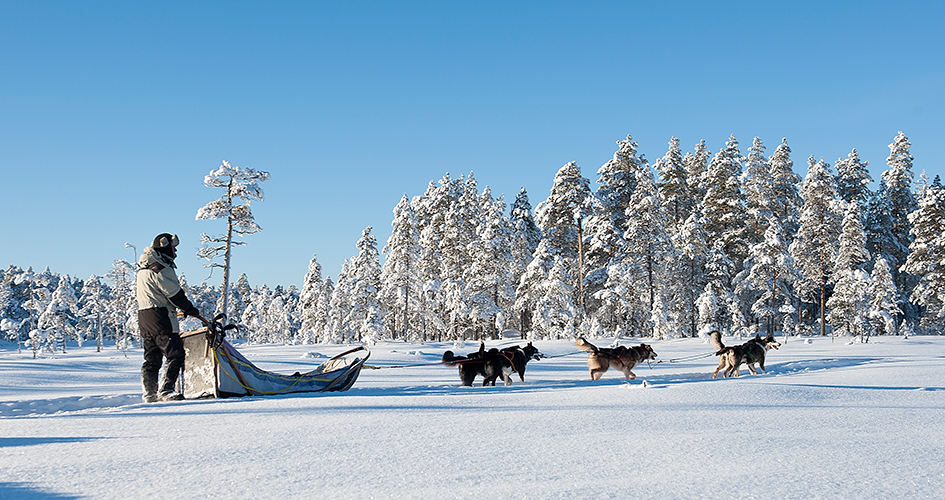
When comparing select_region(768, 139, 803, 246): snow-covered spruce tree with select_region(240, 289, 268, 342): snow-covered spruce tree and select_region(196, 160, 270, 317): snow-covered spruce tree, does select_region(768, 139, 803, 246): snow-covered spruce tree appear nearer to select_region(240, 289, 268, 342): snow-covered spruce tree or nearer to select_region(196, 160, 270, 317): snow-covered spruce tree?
select_region(196, 160, 270, 317): snow-covered spruce tree

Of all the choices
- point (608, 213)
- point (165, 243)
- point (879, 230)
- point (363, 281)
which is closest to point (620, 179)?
point (608, 213)

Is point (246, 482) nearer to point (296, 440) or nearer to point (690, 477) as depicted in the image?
point (296, 440)

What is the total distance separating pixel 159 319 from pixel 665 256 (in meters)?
30.4

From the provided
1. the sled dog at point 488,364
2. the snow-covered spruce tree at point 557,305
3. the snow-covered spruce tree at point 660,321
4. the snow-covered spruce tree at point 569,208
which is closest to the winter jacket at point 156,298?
the sled dog at point 488,364

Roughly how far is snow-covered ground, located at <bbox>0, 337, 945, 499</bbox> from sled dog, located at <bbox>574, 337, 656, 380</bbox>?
4.81 meters

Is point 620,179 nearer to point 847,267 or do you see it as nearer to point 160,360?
point 847,267

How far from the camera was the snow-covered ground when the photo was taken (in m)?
2.66

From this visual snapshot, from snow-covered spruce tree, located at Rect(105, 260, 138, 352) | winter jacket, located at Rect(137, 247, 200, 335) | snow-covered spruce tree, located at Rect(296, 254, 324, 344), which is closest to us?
winter jacket, located at Rect(137, 247, 200, 335)

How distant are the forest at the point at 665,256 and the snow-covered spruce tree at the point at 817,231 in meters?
0.12

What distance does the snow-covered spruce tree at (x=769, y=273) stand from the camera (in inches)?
1386

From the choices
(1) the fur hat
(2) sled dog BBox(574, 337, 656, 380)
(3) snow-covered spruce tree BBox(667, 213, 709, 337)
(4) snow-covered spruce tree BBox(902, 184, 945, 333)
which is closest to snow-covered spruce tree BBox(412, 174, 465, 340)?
(3) snow-covered spruce tree BBox(667, 213, 709, 337)

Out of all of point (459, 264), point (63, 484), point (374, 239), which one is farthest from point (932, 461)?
point (374, 239)

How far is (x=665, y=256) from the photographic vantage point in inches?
1310

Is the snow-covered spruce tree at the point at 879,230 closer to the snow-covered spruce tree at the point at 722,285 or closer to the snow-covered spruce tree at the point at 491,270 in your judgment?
the snow-covered spruce tree at the point at 722,285
